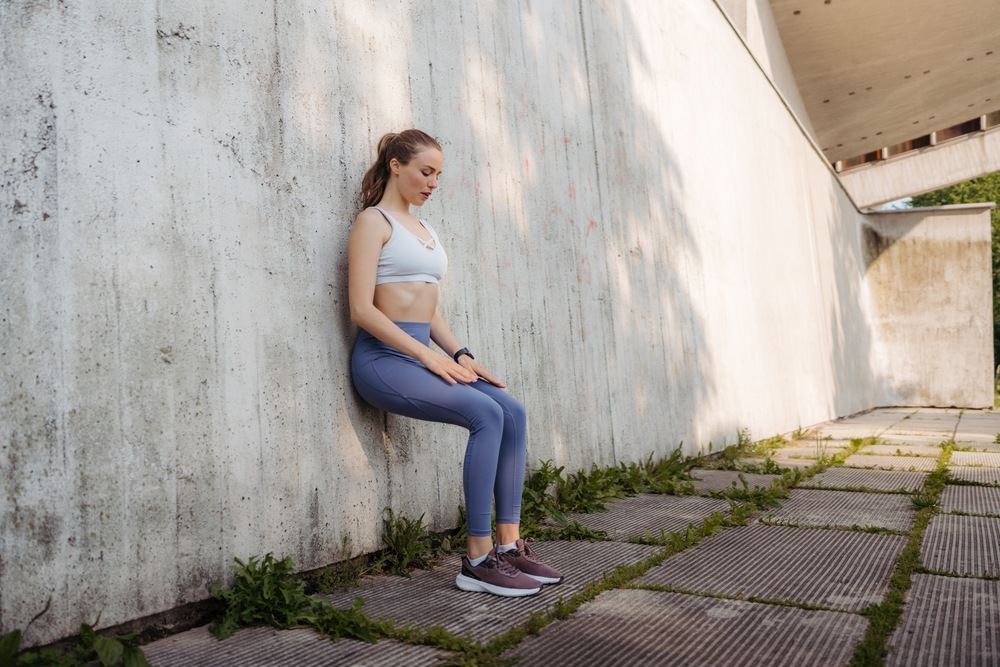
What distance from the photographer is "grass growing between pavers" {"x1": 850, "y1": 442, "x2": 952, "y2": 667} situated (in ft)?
7.05

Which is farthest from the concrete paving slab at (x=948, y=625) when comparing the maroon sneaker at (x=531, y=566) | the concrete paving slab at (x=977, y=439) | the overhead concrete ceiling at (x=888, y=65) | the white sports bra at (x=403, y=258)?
the overhead concrete ceiling at (x=888, y=65)

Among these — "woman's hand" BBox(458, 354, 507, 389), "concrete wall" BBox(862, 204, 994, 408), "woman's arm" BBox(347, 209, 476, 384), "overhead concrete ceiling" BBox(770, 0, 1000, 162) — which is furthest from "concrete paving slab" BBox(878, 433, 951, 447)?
"concrete wall" BBox(862, 204, 994, 408)

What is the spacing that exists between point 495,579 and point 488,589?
0.14ft

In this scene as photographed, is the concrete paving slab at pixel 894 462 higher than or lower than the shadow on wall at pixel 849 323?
lower

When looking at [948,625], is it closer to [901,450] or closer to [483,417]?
[483,417]

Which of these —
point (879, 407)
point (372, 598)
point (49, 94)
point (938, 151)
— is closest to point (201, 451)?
point (372, 598)

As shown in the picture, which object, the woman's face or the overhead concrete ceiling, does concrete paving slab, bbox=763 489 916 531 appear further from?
the overhead concrete ceiling

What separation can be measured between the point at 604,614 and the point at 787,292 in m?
8.13

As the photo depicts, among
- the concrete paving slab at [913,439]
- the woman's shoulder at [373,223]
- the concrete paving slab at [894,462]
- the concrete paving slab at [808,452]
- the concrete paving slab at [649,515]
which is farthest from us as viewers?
the concrete paving slab at [913,439]

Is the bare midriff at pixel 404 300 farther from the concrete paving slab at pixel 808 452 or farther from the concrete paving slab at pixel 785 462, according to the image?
the concrete paving slab at pixel 808 452

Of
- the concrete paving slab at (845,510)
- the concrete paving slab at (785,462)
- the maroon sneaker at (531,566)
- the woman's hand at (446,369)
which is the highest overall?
the woman's hand at (446,369)

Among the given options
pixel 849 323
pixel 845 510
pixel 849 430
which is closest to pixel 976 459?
pixel 845 510

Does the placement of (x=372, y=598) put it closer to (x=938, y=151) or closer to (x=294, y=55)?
(x=294, y=55)

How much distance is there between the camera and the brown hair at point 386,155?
10.5 feet
